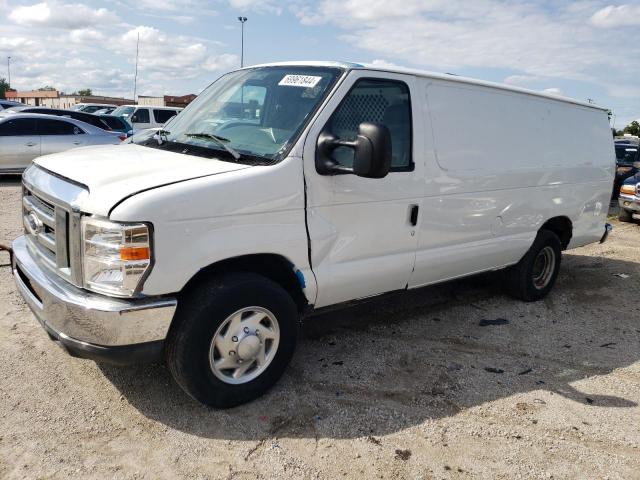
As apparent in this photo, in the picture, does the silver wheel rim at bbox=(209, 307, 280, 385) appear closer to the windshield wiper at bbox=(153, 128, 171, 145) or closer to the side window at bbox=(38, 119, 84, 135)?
the windshield wiper at bbox=(153, 128, 171, 145)

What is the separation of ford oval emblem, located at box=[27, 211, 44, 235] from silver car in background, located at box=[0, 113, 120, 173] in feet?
27.9

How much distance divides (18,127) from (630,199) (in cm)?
1286

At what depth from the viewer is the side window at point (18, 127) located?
11.8m

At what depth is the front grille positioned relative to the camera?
3.12 metres

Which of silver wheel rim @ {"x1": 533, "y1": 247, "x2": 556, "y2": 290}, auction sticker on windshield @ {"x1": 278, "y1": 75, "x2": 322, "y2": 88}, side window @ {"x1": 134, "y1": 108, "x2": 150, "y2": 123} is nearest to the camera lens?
auction sticker on windshield @ {"x1": 278, "y1": 75, "x2": 322, "y2": 88}

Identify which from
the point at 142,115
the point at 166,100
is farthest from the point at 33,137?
the point at 166,100

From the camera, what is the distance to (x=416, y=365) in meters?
4.25

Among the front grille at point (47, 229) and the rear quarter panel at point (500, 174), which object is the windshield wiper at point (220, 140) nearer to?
the front grille at point (47, 229)

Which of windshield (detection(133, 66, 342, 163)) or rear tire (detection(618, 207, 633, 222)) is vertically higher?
windshield (detection(133, 66, 342, 163))

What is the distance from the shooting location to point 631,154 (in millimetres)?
16719

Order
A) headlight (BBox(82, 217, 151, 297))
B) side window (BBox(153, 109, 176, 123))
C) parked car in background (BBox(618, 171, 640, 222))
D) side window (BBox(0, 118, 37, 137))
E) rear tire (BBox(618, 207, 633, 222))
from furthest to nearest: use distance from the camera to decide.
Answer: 1. side window (BBox(153, 109, 176, 123))
2. rear tire (BBox(618, 207, 633, 222))
3. side window (BBox(0, 118, 37, 137))
4. parked car in background (BBox(618, 171, 640, 222))
5. headlight (BBox(82, 217, 151, 297))

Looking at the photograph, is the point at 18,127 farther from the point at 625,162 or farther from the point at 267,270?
the point at 625,162

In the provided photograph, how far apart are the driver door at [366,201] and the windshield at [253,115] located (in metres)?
Result: 0.16

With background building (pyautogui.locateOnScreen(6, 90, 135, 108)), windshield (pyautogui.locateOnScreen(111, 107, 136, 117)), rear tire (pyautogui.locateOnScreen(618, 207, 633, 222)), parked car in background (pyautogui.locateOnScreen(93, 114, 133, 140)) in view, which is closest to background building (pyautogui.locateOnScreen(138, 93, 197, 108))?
background building (pyautogui.locateOnScreen(6, 90, 135, 108))
